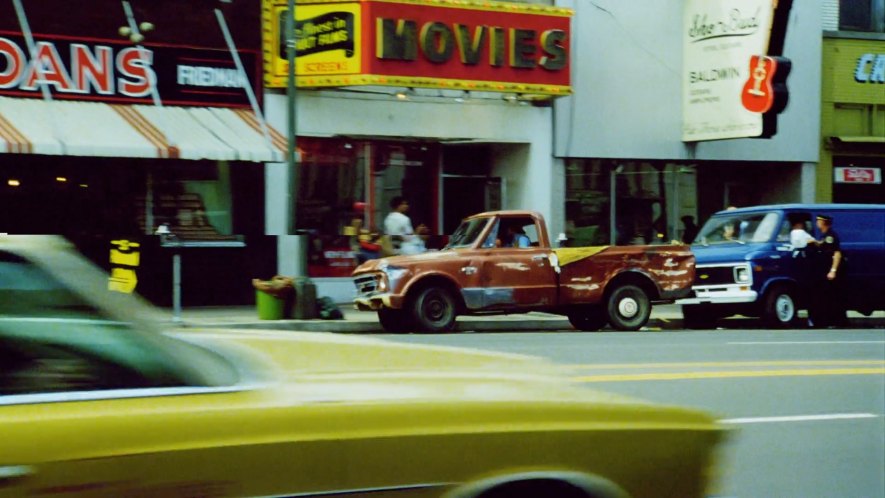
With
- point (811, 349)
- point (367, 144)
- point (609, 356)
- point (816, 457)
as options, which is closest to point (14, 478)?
point (816, 457)

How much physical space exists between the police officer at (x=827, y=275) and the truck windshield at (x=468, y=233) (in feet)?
18.7

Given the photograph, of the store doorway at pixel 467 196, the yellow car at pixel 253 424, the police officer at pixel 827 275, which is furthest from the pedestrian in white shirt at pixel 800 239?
the yellow car at pixel 253 424

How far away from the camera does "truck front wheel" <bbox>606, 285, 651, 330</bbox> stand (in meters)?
19.2

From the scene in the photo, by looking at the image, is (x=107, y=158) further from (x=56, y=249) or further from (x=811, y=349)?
(x=56, y=249)

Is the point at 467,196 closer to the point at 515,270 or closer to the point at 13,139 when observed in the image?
the point at 515,270

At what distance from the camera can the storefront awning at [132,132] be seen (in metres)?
19.0

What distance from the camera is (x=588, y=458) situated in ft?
13.9

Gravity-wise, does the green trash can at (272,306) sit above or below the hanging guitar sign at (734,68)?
below

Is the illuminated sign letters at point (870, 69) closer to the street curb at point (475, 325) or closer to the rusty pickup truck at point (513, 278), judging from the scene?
the street curb at point (475, 325)

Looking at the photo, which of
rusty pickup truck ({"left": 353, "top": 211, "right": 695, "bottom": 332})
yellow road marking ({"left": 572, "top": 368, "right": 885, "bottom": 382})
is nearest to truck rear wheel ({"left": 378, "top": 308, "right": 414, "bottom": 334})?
rusty pickup truck ({"left": 353, "top": 211, "right": 695, "bottom": 332})

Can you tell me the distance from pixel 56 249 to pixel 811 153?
25367 mm

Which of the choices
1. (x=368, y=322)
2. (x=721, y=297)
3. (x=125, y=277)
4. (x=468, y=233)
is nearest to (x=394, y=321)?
(x=368, y=322)

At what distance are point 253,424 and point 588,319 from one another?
1648cm

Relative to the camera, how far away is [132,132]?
19922 millimetres
